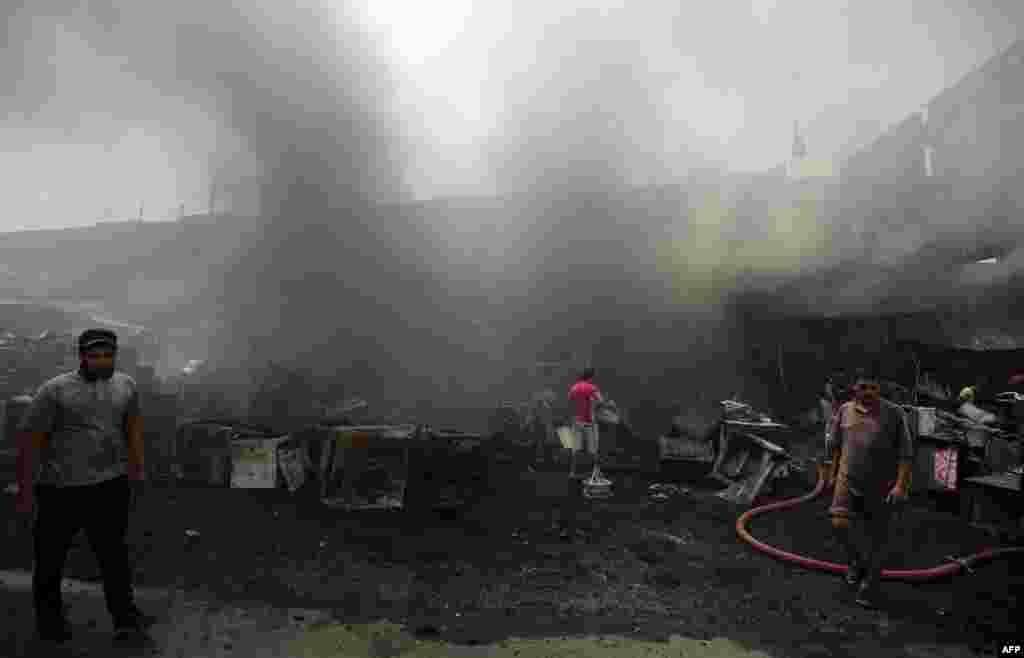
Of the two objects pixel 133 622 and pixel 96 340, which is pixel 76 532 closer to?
pixel 133 622

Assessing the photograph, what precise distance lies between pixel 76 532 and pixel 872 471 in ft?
19.4

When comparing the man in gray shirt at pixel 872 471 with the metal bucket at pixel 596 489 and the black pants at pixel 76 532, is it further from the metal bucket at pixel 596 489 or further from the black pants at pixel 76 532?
the black pants at pixel 76 532

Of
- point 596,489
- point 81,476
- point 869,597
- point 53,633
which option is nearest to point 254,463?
point 53,633

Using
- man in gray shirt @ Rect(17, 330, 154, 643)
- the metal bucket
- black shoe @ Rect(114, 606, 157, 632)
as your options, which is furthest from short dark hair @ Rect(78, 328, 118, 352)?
the metal bucket

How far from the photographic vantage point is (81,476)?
344 cm

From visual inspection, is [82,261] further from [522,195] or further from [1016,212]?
[1016,212]

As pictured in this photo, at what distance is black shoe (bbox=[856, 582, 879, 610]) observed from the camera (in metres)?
4.73

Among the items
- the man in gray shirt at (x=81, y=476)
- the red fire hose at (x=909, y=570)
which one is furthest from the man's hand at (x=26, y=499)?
the red fire hose at (x=909, y=570)

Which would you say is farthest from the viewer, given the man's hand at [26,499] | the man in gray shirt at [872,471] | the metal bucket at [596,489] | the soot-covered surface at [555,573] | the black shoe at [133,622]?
the metal bucket at [596,489]

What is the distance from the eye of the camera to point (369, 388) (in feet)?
55.0

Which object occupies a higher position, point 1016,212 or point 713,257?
point 1016,212

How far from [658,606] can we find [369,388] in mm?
13224

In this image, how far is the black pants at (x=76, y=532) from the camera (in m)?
3.45

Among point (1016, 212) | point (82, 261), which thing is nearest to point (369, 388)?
point (1016, 212)
